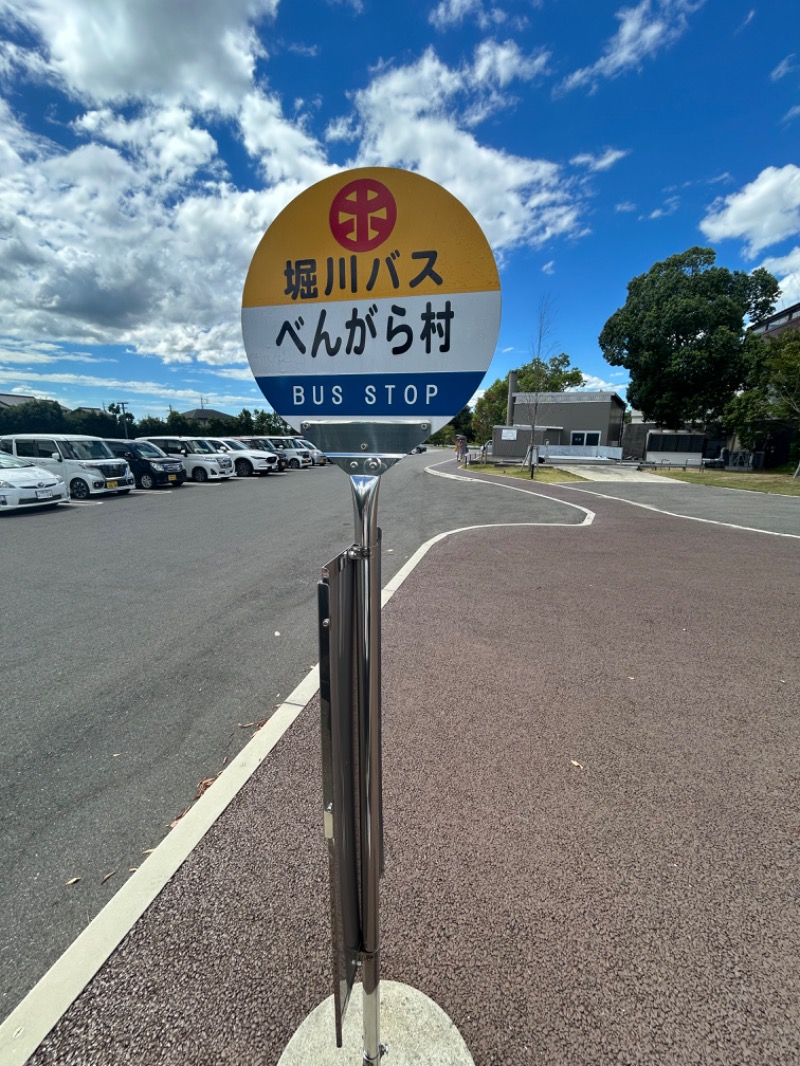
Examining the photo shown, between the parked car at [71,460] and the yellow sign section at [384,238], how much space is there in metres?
15.4

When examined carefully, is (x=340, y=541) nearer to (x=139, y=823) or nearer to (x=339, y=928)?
(x=139, y=823)

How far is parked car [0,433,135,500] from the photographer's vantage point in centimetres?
1381

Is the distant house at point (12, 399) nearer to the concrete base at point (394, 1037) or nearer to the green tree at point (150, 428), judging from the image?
the green tree at point (150, 428)

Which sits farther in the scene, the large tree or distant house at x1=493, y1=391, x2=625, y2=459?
distant house at x1=493, y1=391, x2=625, y2=459

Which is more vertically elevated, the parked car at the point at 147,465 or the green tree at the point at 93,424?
the green tree at the point at 93,424

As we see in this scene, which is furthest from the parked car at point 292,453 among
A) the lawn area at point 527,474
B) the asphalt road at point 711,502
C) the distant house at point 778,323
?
the distant house at point 778,323

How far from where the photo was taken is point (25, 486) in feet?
37.3

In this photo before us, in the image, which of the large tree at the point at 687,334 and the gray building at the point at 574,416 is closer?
the large tree at the point at 687,334

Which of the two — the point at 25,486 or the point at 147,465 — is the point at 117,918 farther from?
the point at 147,465

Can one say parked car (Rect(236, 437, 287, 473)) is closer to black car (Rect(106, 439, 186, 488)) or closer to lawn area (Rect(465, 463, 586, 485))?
black car (Rect(106, 439, 186, 488))

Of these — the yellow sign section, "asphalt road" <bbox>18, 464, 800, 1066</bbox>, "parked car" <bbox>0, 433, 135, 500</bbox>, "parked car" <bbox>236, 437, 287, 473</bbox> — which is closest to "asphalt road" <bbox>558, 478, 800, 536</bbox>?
"asphalt road" <bbox>18, 464, 800, 1066</bbox>

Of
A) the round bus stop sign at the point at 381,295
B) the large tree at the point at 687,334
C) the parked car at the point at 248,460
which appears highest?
the large tree at the point at 687,334

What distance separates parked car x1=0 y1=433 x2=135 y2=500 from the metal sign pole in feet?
51.1

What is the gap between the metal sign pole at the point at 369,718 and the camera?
1265 mm
